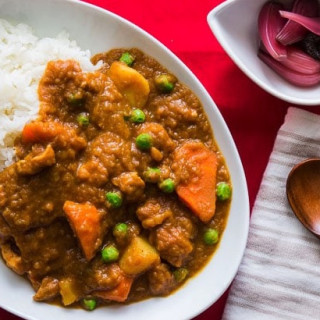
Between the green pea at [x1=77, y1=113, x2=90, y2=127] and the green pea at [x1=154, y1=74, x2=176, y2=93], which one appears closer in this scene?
the green pea at [x1=77, y1=113, x2=90, y2=127]

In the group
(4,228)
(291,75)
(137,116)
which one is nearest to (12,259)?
(4,228)

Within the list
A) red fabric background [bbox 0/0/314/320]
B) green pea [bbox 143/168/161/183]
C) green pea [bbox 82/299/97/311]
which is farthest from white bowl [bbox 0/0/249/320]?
green pea [bbox 143/168/161/183]

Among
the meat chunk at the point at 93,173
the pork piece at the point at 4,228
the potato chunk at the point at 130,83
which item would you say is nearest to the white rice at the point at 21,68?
the potato chunk at the point at 130,83

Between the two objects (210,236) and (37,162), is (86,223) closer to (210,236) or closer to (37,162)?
(37,162)

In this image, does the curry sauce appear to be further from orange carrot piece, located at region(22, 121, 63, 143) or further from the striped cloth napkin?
the striped cloth napkin

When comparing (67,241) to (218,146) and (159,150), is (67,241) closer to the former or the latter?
(159,150)
